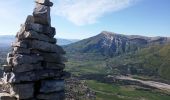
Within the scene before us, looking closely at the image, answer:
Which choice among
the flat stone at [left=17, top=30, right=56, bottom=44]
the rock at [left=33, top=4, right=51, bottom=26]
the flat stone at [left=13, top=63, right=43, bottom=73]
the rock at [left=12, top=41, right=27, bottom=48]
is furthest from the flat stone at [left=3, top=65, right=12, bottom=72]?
the rock at [left=33, top=4, right=51, bottom=26]

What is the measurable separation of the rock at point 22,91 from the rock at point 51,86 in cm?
112

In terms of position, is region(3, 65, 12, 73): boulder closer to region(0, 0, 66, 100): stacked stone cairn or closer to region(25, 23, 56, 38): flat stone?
region(0, 0, 66, 100): stacked stone cairn

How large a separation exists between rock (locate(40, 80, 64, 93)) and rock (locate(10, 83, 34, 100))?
112 centimetres

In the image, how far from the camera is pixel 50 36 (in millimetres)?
31953

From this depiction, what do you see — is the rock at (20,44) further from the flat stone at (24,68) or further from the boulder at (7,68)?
the boulder at (7,68)

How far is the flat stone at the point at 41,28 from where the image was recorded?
30.3 metres

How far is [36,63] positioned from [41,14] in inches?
195

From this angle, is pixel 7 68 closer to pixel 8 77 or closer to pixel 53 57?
pixel 8 77

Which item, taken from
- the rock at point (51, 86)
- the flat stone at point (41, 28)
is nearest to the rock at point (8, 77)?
the rock at point (51, 86)

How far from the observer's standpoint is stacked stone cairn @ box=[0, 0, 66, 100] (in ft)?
95.0

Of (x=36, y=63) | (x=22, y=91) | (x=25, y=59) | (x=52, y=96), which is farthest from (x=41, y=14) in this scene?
(x=52, y=96)

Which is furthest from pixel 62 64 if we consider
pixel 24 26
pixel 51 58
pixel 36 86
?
pixel 24 26

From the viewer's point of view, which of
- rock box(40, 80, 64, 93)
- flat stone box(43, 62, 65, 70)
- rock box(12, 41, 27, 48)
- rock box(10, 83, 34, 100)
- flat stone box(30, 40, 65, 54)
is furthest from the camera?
flat stone box(43, 62, 65, 70)

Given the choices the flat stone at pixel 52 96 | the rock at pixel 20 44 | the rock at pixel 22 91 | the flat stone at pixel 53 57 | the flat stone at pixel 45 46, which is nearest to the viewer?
the rock at pixel 22 91
